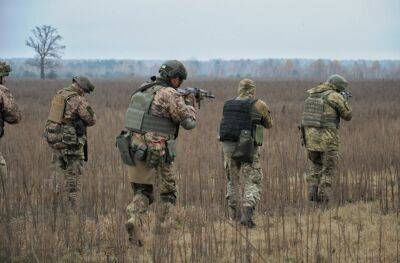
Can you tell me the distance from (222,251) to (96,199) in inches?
94.3

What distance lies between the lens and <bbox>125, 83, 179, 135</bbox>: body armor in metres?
4.80

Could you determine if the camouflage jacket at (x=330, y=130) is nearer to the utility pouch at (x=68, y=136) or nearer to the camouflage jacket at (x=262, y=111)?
the camouflage jacket at (x=262, y=111)

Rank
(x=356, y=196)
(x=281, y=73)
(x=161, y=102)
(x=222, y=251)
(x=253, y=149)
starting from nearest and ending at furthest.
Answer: (x=222, y=251) < (x=161, y=102) < (x=253, y=149) < (x=356, y=196) < (x=281, y=73)

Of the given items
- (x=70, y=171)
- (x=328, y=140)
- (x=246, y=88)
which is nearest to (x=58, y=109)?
(x=70, y=171)

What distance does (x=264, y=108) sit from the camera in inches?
229

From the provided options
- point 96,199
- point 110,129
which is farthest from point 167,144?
point 110,129

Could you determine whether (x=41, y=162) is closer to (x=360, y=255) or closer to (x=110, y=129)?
(x=110, y=129)

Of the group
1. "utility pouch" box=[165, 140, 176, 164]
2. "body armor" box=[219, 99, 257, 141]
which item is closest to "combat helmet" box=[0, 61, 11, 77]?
"utility pouch" box=[165, 140, 176, 164]

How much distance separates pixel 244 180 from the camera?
5.93m

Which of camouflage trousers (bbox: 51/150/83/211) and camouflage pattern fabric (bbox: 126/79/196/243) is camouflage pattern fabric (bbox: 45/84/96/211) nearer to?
camouflage trousers (bbox: 51/150/83/211)

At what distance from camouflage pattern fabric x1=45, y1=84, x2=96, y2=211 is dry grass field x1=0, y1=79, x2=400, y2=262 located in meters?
0.28

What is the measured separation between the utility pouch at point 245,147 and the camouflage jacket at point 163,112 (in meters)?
1.08

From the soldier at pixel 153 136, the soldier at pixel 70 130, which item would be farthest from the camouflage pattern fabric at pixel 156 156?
the soldier at pixel 70 130

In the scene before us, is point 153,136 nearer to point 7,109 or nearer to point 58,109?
point 58,109
